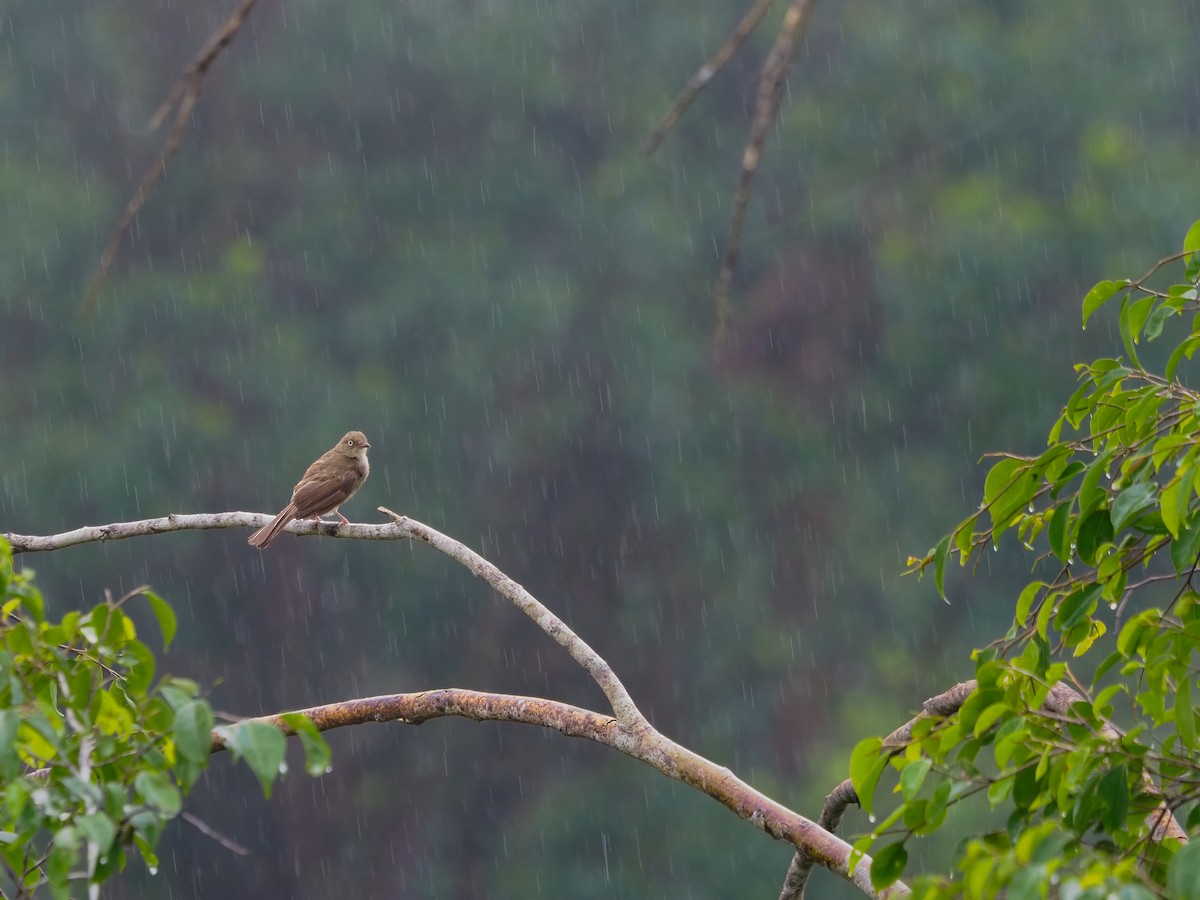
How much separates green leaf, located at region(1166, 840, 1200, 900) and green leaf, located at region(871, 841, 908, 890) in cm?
47

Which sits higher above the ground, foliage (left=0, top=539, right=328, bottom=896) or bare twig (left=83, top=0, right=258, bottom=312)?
bare twig (left=83, top=0, right=258, bottom=312)

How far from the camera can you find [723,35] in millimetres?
21094

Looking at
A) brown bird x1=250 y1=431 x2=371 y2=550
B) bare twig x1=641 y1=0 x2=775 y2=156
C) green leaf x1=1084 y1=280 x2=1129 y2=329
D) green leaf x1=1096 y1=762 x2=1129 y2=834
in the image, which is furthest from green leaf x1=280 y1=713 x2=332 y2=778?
brown bird x1=250 y1=431 x2=371 y2=550

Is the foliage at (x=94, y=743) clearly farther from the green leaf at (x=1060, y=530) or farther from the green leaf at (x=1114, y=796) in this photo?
the green leaf at (x=1060, y=530)

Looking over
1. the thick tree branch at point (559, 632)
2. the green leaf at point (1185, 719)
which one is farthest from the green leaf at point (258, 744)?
the thick tree branch at point (559, 632)

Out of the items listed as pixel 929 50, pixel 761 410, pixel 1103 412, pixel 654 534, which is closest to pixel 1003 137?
pixel 929 50

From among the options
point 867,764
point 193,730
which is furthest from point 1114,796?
point 193,730

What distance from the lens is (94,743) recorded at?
1.79 m

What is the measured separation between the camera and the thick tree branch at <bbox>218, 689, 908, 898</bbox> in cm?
265

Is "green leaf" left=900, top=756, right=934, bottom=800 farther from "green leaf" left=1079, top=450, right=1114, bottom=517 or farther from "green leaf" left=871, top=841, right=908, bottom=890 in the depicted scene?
"green leaf" left=1079, top=450, right=1114, bottom=517

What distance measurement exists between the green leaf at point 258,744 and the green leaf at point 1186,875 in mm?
862

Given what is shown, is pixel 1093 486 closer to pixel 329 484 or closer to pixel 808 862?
pixel 808 862

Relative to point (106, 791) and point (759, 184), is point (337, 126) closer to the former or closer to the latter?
point (759, 184)

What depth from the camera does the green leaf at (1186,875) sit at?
1445mm
